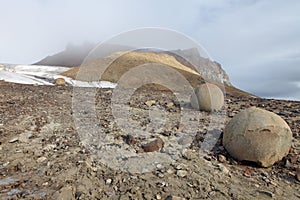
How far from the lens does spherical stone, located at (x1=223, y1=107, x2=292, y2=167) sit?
4441mm

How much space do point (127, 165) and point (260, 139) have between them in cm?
242

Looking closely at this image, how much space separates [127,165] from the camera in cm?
440

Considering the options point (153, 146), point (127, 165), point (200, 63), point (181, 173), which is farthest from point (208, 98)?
point (200, 63)

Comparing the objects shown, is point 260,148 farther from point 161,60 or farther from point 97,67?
point 161,60

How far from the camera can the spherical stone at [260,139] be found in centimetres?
444

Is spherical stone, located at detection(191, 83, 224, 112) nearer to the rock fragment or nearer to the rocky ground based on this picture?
the rocky ground

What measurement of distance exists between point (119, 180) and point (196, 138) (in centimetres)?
243

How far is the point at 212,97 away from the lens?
28.0ft

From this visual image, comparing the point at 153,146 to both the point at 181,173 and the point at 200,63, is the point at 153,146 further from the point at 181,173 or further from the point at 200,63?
the point at 200,63

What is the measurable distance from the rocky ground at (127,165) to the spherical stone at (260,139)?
0.20 metres

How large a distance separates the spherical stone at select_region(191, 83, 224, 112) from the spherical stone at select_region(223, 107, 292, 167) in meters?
3.69

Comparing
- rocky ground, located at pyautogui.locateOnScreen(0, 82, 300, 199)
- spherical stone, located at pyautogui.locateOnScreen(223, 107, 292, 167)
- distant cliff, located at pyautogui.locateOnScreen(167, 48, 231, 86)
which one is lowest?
rocky ground, located at pyautogui.locateOnScreen(0, 82, 300, 199)

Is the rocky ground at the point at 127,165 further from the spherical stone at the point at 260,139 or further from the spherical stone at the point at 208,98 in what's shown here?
the spherical stone at the point at 208,98

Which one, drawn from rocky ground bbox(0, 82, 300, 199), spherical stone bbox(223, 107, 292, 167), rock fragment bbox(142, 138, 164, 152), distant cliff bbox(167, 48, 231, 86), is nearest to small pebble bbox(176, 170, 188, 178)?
rocky ground bbox(0, 82, 300, 199)
